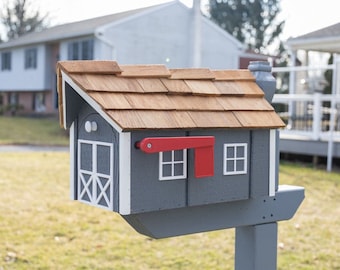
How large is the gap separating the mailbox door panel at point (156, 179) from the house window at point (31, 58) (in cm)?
2050

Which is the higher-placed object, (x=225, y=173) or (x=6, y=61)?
(x=6, y=61)

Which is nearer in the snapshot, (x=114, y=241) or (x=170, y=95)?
(x=170, y=95)

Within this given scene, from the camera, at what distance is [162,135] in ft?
5.00

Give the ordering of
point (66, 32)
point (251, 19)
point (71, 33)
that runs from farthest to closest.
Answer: point (251, 19)
point (66, 32)
point (71, 33)

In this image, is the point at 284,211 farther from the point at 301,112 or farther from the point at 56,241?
the point at 301,112

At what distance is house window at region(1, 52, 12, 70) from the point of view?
75.9 feet

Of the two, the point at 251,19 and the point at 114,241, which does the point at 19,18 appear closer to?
the point at 251,19

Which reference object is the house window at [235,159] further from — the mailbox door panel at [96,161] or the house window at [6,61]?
the house window at [6,61]

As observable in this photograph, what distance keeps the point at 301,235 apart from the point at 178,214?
2596mm

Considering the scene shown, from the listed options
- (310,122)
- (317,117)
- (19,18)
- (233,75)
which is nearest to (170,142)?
(233,75)

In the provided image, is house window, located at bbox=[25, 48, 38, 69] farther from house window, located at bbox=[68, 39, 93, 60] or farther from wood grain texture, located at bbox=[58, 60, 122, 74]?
wood grain texture, located at bbox=[58, 60, 122, 74]

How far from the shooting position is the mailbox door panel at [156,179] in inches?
58.4

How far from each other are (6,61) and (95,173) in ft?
76.2

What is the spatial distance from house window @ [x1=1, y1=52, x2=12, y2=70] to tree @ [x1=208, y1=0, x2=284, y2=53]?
1135 cm
